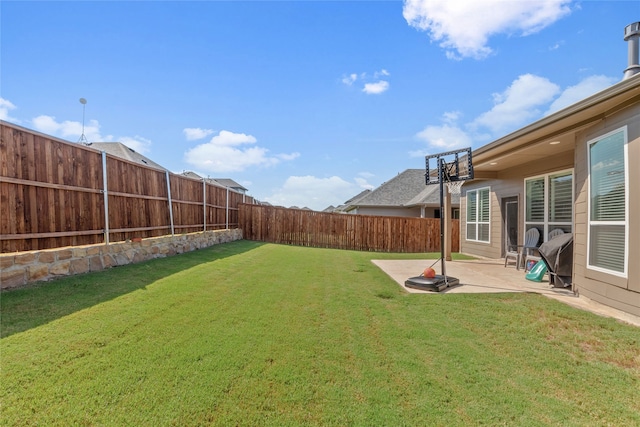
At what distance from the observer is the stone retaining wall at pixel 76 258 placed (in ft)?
12.1

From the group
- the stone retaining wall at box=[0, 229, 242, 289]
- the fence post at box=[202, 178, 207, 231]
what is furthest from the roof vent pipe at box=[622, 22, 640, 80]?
the fence post at box=[202, 178, 207, 231]

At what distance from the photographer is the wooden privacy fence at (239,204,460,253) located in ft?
42.3

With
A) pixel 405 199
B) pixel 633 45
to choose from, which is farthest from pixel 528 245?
pixel 405 199

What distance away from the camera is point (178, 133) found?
13.5m

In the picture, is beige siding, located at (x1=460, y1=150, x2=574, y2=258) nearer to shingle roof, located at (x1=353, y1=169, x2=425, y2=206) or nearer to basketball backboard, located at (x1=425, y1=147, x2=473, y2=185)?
basketball backboard, located at (x1=425, y1=147, x2=473, y2=185)

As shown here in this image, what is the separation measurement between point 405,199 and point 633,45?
14630 mm

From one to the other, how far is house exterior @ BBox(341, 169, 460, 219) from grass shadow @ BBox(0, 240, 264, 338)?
49.0 ft

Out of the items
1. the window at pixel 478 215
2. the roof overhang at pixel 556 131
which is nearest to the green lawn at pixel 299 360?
the roof overhang at pixel 556 131

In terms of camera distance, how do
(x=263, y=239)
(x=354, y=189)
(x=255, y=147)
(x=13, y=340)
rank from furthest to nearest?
1. (x=354, y=189)
2. (x=255, y=147)
3. (x=263, y=239)
4. (x=13, y=340)

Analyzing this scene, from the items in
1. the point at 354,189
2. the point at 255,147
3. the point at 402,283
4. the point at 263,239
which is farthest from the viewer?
the point at 354,189

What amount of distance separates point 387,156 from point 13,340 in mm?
13998

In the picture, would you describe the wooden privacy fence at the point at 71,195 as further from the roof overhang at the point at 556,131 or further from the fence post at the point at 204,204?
the roof overhang at the point at 556,131

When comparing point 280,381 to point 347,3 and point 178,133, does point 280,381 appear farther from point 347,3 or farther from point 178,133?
point 178,133

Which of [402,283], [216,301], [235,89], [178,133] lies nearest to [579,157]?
[402,283]
